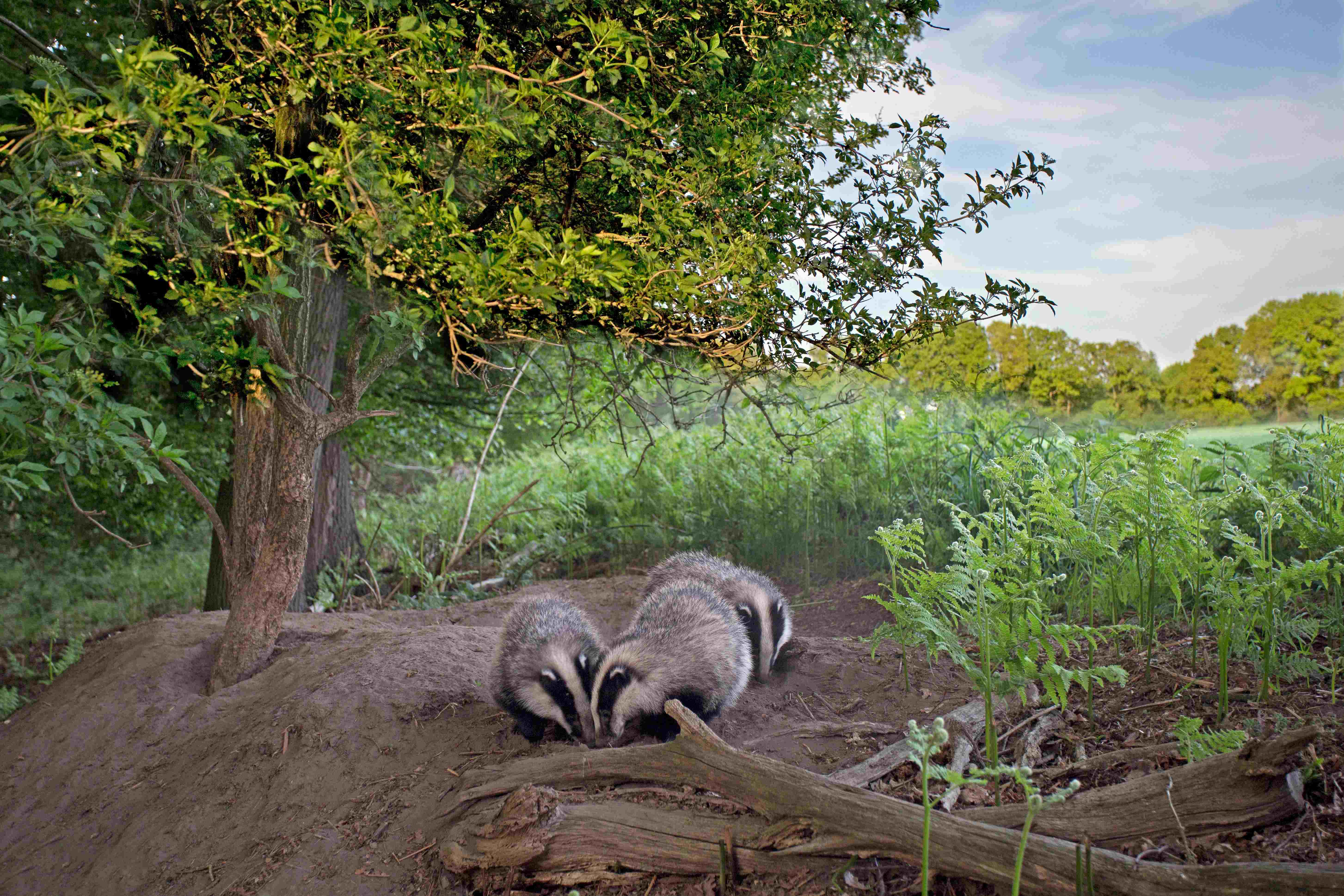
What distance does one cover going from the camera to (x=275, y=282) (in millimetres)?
3729

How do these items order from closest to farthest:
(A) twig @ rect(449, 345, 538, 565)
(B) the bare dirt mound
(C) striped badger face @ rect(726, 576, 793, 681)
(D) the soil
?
(D) the soil, (B) the bare dirt mound, (A) twig @ rect(449, 345, 538, 565), (C) striped badger face @ rect(726, 576, 793, 681)

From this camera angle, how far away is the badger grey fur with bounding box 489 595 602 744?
4.29 meters

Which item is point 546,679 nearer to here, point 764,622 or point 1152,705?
point 764,622

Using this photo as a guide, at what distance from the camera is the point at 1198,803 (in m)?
2.41

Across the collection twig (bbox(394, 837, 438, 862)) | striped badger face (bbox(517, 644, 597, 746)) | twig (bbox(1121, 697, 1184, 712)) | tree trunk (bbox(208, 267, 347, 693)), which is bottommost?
twig (bbox(394, 837, 438, 862))

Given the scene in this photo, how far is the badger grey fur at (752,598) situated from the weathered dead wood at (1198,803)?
7.66ft

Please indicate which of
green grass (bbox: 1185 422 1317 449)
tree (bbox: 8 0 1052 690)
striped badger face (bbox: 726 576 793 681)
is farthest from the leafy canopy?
green grass (bbox: 1185 422 1317 449)

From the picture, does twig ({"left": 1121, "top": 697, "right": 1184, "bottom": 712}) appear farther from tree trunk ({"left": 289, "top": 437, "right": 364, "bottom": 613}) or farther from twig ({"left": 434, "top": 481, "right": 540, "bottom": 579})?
tree trunk ({"left": 289, "top": 437, "right": 364, "bottom": 613})

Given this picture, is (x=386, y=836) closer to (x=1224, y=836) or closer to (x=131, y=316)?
(x=1224, y=836)

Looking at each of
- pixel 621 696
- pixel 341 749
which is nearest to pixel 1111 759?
pixel 621 696

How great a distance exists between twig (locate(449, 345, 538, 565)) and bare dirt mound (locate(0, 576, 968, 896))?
1060 mm

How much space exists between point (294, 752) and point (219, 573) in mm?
3853

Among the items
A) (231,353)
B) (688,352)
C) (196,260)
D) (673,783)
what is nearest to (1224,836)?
(673,783)

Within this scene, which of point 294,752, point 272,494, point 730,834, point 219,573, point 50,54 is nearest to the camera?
point 730,834
